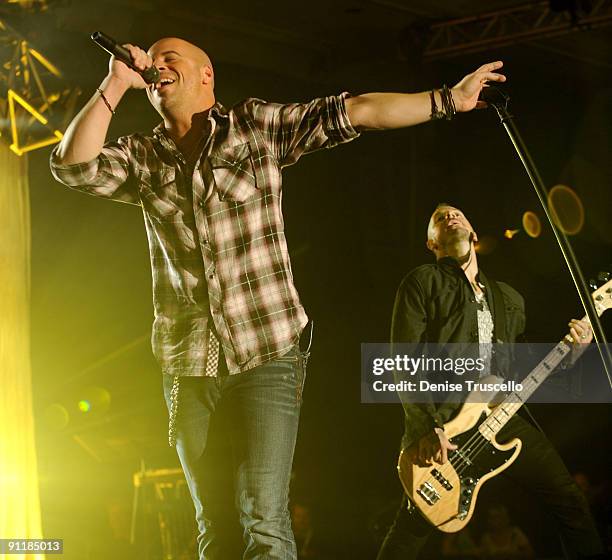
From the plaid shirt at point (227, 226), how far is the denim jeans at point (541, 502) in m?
1.47

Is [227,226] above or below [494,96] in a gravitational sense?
below

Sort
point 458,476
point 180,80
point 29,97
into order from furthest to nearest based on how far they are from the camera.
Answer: point 29,97 → point 458,476 → point 180,80

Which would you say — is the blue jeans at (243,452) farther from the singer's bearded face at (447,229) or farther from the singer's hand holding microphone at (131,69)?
the singer's bearded face at (447,229)

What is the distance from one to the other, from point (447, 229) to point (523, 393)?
0.85 metres

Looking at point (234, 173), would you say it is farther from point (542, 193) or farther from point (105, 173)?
point (542, 193)

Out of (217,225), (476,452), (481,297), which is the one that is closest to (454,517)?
(476,452)

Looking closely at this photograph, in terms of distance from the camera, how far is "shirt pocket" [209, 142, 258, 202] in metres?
2.00

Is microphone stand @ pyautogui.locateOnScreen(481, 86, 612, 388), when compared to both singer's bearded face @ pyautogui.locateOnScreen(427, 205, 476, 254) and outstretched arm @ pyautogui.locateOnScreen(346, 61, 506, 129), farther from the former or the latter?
singer's bearded face @ pyautogui.locateOnScreen(427, 205, 476, 254)

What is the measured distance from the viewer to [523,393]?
3172 millimetres

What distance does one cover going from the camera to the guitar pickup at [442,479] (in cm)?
303

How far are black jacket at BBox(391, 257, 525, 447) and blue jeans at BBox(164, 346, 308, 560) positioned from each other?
131cm

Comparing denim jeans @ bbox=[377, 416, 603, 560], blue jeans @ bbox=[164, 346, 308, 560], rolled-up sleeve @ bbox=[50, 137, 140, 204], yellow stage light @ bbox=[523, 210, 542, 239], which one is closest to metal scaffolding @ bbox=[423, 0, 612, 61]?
yellow stage light @ bbox=[523, 210, 542, 239]

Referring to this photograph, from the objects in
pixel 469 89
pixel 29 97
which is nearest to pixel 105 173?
pixel 469 89

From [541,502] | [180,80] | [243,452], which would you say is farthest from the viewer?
[541,502]
